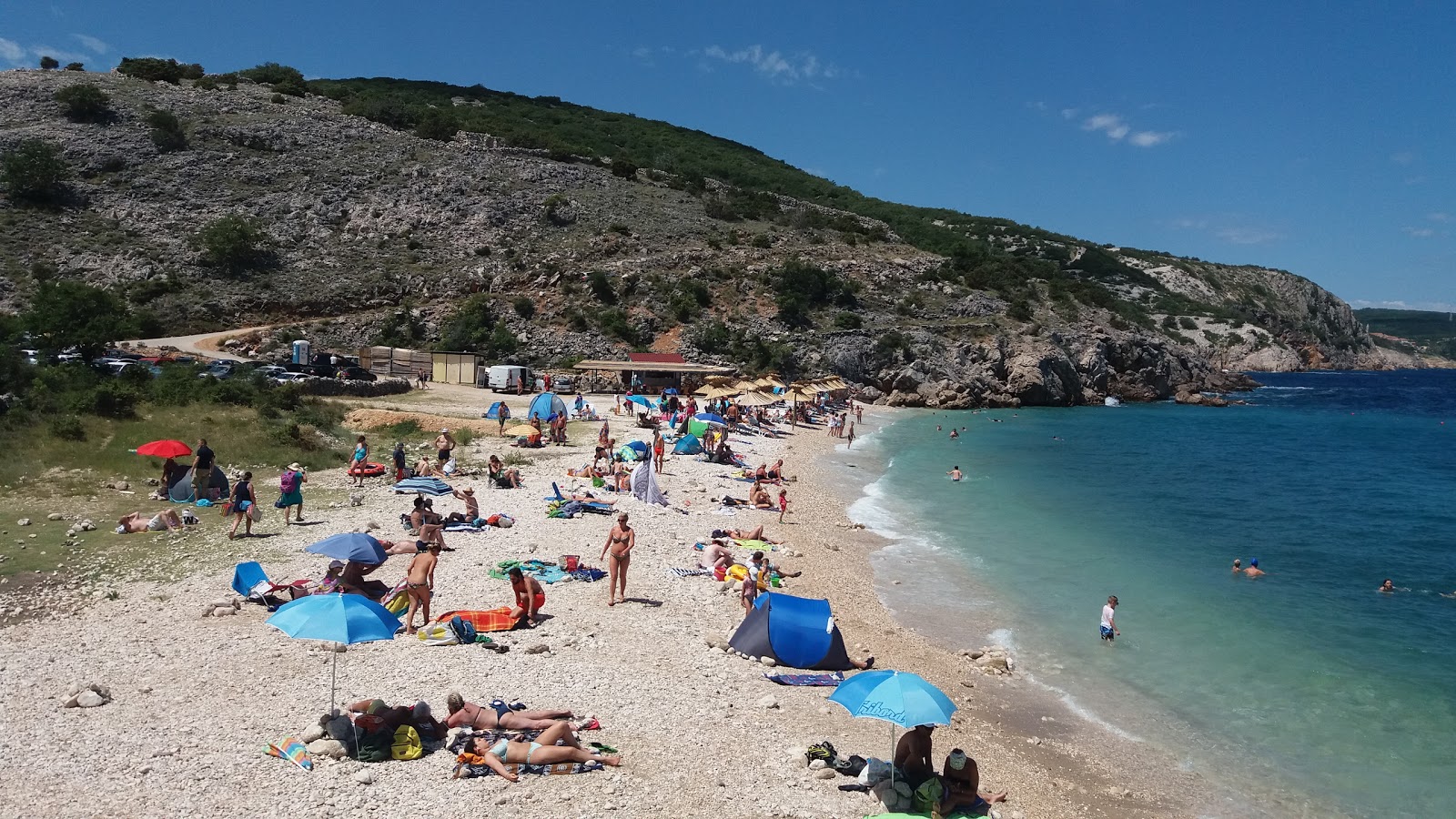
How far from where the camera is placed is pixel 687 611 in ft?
38.8

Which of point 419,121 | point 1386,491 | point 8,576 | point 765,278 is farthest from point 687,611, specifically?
point 419,121

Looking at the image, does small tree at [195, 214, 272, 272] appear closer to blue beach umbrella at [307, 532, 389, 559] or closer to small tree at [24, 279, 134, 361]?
small tree at [24, 279, 134, 361]

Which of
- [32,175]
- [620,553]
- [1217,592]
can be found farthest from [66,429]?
[32,175]

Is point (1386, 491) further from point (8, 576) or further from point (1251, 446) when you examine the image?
point (8, 576)

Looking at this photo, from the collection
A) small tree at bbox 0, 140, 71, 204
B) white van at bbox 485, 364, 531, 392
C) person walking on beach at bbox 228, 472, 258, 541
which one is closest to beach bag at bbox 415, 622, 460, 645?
person walking on beach at bbox 228, 472, 258, 541

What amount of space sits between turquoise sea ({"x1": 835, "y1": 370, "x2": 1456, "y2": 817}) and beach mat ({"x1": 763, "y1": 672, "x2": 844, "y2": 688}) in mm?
3129

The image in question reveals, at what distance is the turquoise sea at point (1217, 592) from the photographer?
955cm

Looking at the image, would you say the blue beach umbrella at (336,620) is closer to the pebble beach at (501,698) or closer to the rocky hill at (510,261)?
the pebble beach at (501,698)

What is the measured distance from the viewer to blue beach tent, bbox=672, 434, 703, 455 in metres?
26.2

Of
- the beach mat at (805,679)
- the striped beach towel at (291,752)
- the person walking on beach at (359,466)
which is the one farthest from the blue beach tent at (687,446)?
the striped beach towel at (291,752)

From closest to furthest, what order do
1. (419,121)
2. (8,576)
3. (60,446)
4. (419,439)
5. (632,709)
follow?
1. (632,709)
2. (8,576)
3. (60,446)
4. (419,439)
5. (419,121)

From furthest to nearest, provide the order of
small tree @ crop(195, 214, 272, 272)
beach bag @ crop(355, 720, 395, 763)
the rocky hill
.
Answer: small tree @ crop(195, 214, 272, 272)
the rocky hill
beach bag @ crop(355, 720, 395, 763)

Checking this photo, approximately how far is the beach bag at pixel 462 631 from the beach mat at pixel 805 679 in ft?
11.7

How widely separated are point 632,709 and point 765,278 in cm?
5210
